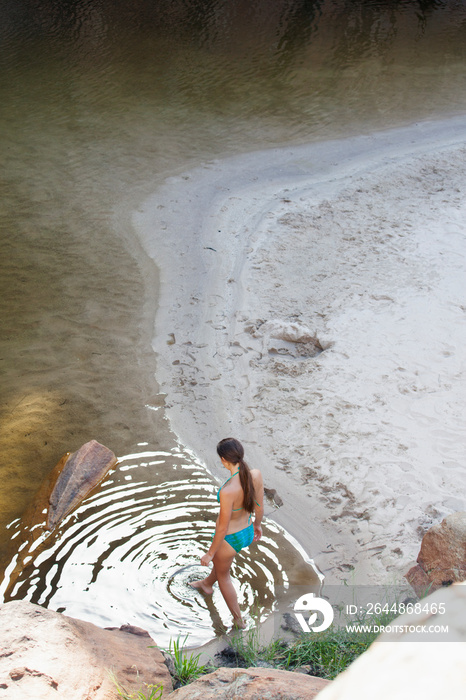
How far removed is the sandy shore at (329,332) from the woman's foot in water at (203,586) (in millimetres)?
866

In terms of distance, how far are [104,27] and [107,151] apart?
10.2 m

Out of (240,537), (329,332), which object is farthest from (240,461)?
(329,332)

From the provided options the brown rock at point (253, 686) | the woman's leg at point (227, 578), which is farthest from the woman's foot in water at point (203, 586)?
the brown rock at point (253, 686)

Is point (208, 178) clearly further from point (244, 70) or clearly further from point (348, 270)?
point (244, 70)

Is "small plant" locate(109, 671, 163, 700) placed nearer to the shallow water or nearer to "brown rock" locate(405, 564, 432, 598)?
the shallow water

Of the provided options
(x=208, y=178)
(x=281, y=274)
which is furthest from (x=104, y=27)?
(x=281, y=274)

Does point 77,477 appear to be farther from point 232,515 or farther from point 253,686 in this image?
point 253,686

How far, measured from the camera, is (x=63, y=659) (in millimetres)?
2895

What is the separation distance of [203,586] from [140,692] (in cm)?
143

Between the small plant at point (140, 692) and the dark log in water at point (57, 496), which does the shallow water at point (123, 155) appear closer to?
the dark log in water at point (57, 496)

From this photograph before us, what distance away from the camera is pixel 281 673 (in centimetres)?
263

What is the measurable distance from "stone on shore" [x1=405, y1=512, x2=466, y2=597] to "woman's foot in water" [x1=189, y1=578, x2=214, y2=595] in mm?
1417

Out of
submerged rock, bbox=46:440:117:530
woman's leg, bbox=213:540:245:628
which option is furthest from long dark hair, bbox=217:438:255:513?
submerged rock, bbox=46:440:117:530

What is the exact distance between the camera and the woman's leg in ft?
13.4
